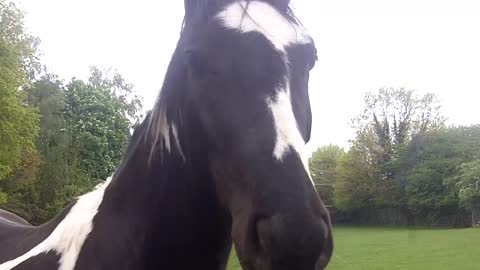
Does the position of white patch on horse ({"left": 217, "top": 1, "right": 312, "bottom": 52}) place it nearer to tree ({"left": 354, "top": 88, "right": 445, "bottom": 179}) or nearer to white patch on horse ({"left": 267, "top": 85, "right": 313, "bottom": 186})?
white patch on horse ({"left": 267, "top": 85, "right": 313, "bottom": 186})

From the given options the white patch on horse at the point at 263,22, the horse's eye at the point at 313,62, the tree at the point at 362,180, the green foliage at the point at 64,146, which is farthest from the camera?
the tree at the point at 362,180

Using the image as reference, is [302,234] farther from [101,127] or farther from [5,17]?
[101,127]

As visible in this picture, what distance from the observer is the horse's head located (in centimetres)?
152

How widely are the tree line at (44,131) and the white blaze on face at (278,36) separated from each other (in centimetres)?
2430

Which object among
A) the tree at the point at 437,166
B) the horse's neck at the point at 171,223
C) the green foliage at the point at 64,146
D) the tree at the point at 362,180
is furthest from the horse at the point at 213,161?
the tree at the point at 362,180

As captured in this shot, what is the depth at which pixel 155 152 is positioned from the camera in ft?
6.94

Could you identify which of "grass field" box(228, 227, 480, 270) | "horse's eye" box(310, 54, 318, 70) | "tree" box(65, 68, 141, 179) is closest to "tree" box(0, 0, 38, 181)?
"tree" box(65, 68, 141, 179)

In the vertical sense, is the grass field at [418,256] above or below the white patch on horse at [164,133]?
below

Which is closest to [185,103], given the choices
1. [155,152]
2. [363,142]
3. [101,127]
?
[155,152]

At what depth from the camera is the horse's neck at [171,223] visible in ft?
6.54

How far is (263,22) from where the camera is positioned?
1.97 m

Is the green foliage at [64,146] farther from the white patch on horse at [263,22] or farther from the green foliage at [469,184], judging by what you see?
the green foliage at [469,184]

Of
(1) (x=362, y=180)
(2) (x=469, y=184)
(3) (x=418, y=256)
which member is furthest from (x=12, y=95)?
(1) (x=362, y=180)

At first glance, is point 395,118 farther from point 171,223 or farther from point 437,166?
point 171,223
